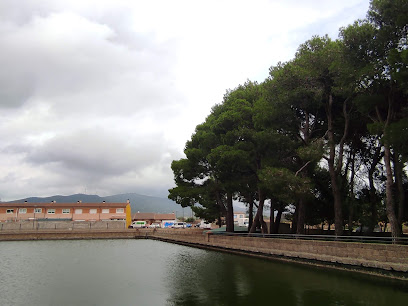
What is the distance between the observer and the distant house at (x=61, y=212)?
224ft

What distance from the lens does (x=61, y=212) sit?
70062 mm

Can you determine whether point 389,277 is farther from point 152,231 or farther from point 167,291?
point 152,231

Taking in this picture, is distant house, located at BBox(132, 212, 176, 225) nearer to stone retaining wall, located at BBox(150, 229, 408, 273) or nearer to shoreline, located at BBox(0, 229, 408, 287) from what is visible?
shoreline, located at BBox(0, 229, 408, 287)

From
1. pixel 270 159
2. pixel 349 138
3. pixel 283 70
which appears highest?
pixel 283 70

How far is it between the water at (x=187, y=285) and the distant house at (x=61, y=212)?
151 ft

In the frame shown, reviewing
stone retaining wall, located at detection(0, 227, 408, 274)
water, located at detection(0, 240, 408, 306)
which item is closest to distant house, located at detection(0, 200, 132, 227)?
stone retaining wall, located at detection(0, 227, 408, 274)

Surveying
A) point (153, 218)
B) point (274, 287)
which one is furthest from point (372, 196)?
point (153, 218)

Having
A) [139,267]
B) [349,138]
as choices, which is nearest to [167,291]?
[139,267]

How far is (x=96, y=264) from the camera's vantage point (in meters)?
26.2

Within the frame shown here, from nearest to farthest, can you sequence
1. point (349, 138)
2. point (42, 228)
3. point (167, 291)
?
point (167, 291) < point (349, 138) < point (42, 228)

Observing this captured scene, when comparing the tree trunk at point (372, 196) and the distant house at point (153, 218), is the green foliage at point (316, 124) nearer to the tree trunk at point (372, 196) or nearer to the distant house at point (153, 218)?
the tree trunk at point (372, 196)

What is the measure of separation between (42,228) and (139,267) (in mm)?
40689

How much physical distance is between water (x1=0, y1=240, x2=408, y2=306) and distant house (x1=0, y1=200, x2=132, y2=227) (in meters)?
46.2

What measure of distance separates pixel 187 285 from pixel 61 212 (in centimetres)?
6007
